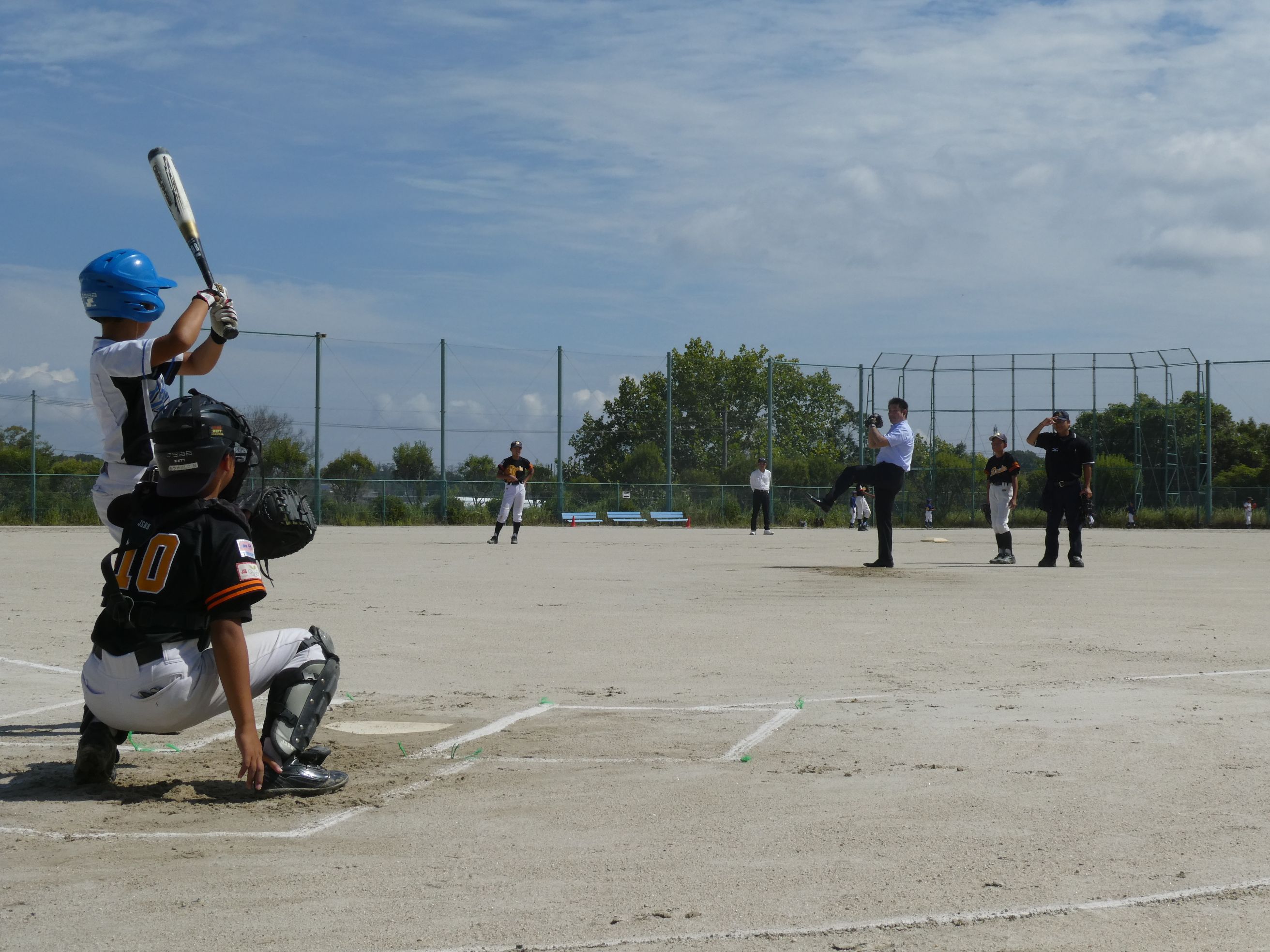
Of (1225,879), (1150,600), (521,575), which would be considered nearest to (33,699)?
(1225,879)

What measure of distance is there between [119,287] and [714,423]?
46.4 m

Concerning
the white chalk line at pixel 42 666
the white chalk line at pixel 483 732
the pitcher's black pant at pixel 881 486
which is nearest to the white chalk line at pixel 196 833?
the white chalk line at pixel 483 732

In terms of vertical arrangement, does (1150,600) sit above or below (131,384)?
below

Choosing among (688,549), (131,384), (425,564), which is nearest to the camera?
(131,384)

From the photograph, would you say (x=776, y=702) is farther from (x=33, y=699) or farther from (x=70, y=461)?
(x=70, y=461)

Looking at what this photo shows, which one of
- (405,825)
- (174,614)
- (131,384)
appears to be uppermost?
(131,384)

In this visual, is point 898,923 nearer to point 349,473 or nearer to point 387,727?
point 387,727

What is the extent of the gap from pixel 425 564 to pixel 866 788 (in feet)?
44.5

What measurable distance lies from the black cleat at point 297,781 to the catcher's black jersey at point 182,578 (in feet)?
2.00

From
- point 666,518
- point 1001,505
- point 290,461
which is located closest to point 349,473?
point 290,461

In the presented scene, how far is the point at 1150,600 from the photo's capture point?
12.6 metres

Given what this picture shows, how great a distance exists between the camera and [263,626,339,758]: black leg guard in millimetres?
4750

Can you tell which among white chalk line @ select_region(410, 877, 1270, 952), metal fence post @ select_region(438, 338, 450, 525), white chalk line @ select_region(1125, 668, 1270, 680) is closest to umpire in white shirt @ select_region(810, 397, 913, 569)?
white chalk line @ select_region(1125, 668, 1270, 680)

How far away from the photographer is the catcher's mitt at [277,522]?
197 inches
